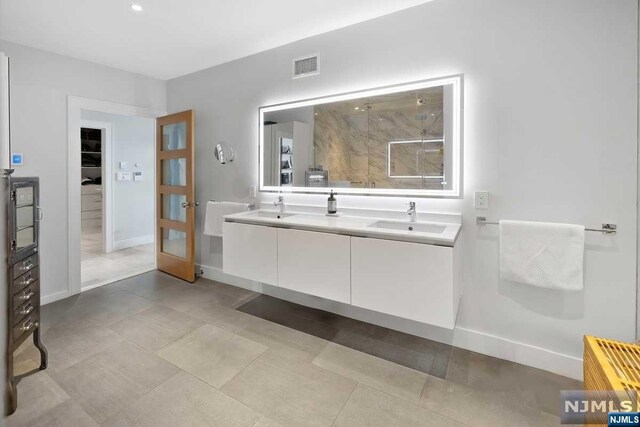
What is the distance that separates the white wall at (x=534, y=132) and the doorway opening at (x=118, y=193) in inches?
153

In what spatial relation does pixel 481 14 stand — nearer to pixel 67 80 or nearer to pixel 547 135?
pixel 547 135

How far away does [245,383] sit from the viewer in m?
1.90

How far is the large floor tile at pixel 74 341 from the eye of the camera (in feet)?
6.91

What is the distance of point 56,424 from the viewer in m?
1.56

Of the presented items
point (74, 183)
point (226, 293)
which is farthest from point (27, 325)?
point (74, 183)

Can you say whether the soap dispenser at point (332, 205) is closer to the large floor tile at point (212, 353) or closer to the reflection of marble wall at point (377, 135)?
the reflection of marble wall at point (377, 135)

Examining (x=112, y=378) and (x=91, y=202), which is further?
(x=91, y=202)

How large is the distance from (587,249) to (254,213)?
2532 millimetres

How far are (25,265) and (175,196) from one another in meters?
2.14

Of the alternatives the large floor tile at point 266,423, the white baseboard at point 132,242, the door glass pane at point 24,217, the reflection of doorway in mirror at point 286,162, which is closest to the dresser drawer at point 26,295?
the door glass pane at point 24,217

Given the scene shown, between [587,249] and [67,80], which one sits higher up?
[67,80]

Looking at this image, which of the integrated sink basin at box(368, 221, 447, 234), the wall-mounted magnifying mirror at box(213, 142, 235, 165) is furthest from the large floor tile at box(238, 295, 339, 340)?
the wall-mounted magnifying mirror at box(213, 142, 235, 165)

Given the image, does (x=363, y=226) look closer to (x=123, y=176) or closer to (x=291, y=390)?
(x=291, y=390)

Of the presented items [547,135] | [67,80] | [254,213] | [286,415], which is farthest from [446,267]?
[67,80]
